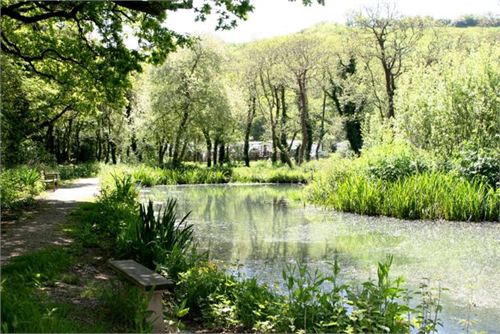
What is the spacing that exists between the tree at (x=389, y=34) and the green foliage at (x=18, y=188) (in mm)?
22046

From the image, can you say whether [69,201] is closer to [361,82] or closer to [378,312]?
[378,312]

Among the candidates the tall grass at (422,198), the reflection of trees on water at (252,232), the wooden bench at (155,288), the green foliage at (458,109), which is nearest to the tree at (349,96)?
the green foliage at (458,109)

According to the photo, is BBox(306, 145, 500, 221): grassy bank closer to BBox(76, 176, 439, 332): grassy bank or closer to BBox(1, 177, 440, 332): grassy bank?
BBox(76, 176, 439, 332): grassy bank

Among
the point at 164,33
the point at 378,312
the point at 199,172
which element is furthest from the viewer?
the point at 199,172

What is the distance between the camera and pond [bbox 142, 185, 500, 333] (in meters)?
6.71

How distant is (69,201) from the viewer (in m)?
14.2

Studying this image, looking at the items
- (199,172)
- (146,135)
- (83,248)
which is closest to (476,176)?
(83,248)

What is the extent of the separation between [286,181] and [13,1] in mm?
20161

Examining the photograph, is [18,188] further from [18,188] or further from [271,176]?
[271,176]

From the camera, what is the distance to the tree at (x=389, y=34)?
3083 cm

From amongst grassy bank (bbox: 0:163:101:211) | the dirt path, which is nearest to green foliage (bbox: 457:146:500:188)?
the dirt path

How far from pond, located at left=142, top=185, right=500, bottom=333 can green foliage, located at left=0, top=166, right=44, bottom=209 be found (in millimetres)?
4064

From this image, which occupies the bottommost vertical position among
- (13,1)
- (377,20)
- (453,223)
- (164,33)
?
(453,223)

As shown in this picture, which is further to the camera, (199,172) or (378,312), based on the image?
(199,172)
